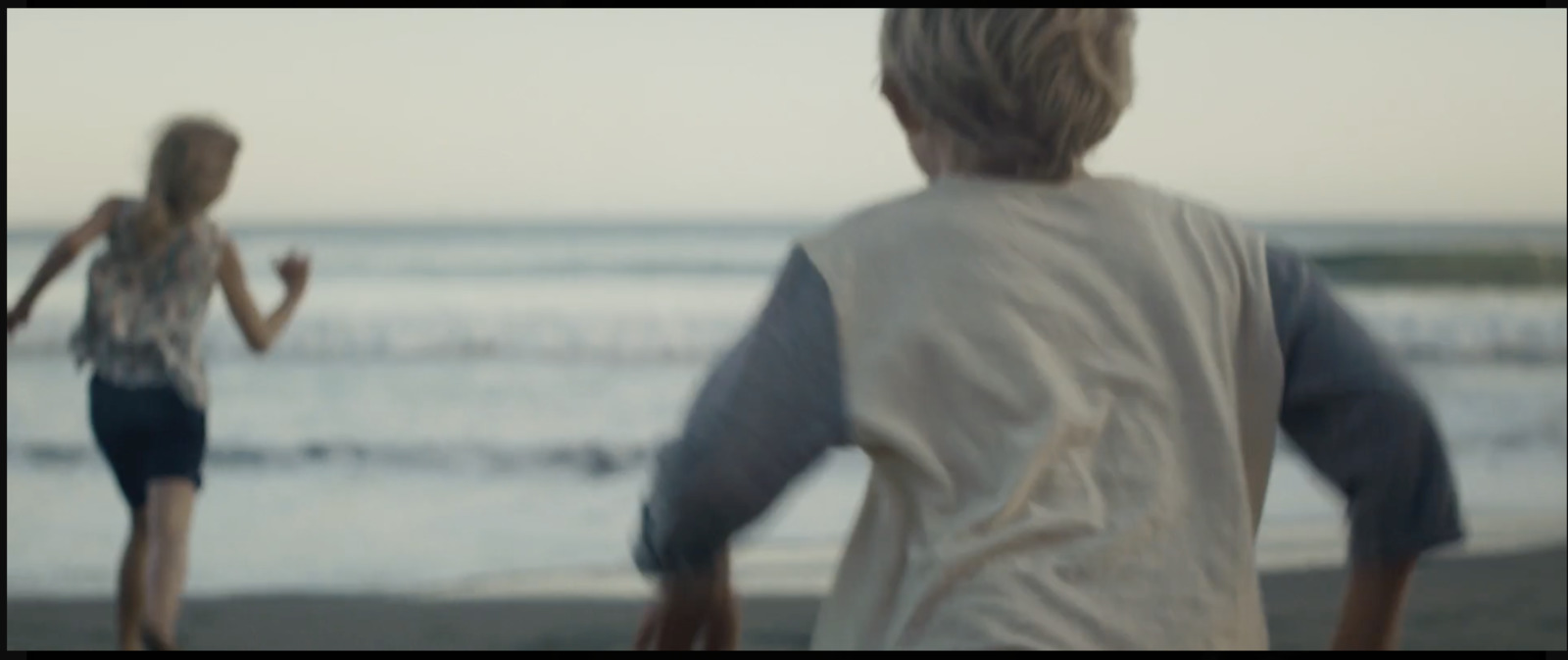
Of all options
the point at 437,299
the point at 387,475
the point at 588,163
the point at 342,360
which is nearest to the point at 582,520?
the point at 387,475

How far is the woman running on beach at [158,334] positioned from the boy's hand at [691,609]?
92.9 inches

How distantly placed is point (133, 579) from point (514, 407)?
17.1 ft

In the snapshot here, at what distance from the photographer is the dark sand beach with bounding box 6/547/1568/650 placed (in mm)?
4270

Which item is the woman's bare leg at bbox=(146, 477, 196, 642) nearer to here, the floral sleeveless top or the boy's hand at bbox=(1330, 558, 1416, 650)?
the floral sleeveless top

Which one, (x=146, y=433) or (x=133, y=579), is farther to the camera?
(x=133, y=579)

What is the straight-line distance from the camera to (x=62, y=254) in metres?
3.26

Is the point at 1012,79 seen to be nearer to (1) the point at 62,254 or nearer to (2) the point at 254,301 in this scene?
(2) the point at 254,301

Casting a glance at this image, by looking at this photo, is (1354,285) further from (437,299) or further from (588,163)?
(437,299)

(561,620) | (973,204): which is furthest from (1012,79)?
(561,620)

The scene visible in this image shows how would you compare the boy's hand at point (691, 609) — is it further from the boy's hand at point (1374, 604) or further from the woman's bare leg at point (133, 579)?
the woman's bare leg at point (133, 579)

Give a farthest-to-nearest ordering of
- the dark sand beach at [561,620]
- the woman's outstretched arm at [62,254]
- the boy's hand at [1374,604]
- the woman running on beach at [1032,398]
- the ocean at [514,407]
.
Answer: the ocean at [514,407] → the dark sand beach at [561,620] → the woman's outstretched arm at [62,254] → the boy's hand at [1374,604] → the woman running on beach at [1032,398]

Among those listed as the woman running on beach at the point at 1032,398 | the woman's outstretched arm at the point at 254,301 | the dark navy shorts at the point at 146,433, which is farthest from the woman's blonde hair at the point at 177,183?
the woman running on beach at the point at 1032,398

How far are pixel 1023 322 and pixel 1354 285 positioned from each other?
10.8 meters

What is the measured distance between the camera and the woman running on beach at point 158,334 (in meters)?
3.33
